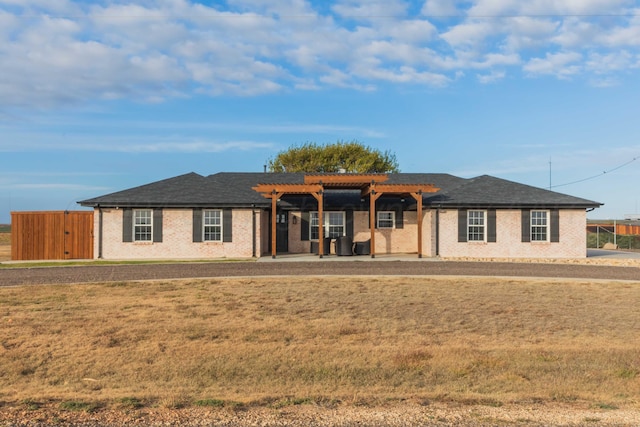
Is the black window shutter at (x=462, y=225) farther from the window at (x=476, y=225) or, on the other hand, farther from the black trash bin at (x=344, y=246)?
the black trash bin at (x=344, y=246)

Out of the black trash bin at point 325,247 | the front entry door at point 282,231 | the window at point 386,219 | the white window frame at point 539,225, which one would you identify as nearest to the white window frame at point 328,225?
the black trash bin at point 325,247

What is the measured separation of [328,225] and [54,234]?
44.2ft

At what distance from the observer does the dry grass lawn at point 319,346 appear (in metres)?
6.61

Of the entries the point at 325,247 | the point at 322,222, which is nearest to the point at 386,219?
the point at 325,247

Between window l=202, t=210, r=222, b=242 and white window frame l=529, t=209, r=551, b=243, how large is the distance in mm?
15141

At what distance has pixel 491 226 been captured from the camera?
2612cm

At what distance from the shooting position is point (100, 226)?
84.0 feet

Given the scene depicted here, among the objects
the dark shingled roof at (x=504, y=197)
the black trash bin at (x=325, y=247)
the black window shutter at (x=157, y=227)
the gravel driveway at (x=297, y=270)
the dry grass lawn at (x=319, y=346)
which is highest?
the dark shingled roof at (x=504, y=197)

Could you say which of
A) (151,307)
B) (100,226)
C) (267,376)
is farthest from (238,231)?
(267,376)

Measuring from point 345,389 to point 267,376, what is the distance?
3.99 ft

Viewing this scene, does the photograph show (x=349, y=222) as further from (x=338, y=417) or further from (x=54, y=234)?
(x=338, y=417)

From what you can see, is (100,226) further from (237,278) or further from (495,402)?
(495,402)

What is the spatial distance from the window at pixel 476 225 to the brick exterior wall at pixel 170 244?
10.4 metres

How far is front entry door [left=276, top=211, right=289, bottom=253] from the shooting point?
2828 centimetres
